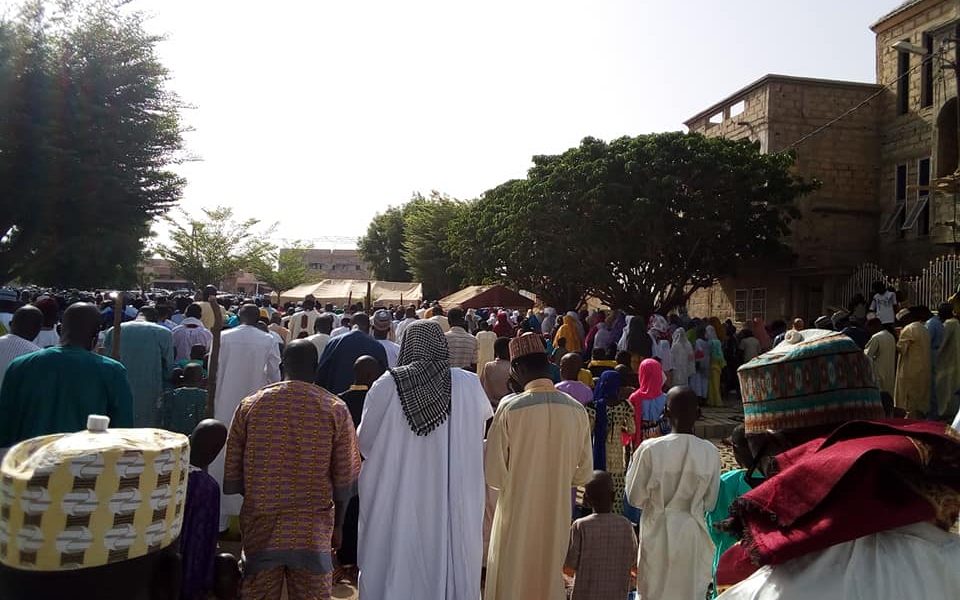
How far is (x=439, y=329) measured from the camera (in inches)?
164

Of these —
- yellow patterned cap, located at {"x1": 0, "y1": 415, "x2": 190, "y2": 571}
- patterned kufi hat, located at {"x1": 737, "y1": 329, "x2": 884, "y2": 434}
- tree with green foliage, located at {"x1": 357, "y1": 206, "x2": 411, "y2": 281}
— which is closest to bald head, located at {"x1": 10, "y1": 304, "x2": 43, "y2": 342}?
yellow patterned cap, located at {"x1": 0, "y1": 415, "x2": 190, "y2": 571}

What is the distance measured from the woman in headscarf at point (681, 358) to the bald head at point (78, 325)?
A: 10.0 metres

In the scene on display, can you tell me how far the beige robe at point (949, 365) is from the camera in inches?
362

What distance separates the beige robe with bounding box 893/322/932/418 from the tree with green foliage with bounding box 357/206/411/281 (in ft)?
143

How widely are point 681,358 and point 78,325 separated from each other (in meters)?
10.1

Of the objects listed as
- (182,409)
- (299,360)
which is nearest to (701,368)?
(182,409)

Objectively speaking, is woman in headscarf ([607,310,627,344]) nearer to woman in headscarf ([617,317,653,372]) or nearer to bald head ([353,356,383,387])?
woman in headscarf ([617,317,653,372])

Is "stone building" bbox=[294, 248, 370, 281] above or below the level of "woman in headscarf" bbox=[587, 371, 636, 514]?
above

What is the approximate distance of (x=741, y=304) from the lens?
22.2 m

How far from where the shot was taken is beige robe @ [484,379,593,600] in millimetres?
4137

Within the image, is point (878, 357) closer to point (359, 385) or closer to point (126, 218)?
point (359, 385)

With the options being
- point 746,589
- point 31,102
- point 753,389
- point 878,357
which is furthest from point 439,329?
point 31,102

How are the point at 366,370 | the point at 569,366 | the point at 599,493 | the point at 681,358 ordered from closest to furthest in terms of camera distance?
the point at 599,493
the point at 366,370
the point at 569,366
the point at 681,358

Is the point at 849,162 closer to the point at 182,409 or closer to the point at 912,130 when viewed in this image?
the point at 912,130
